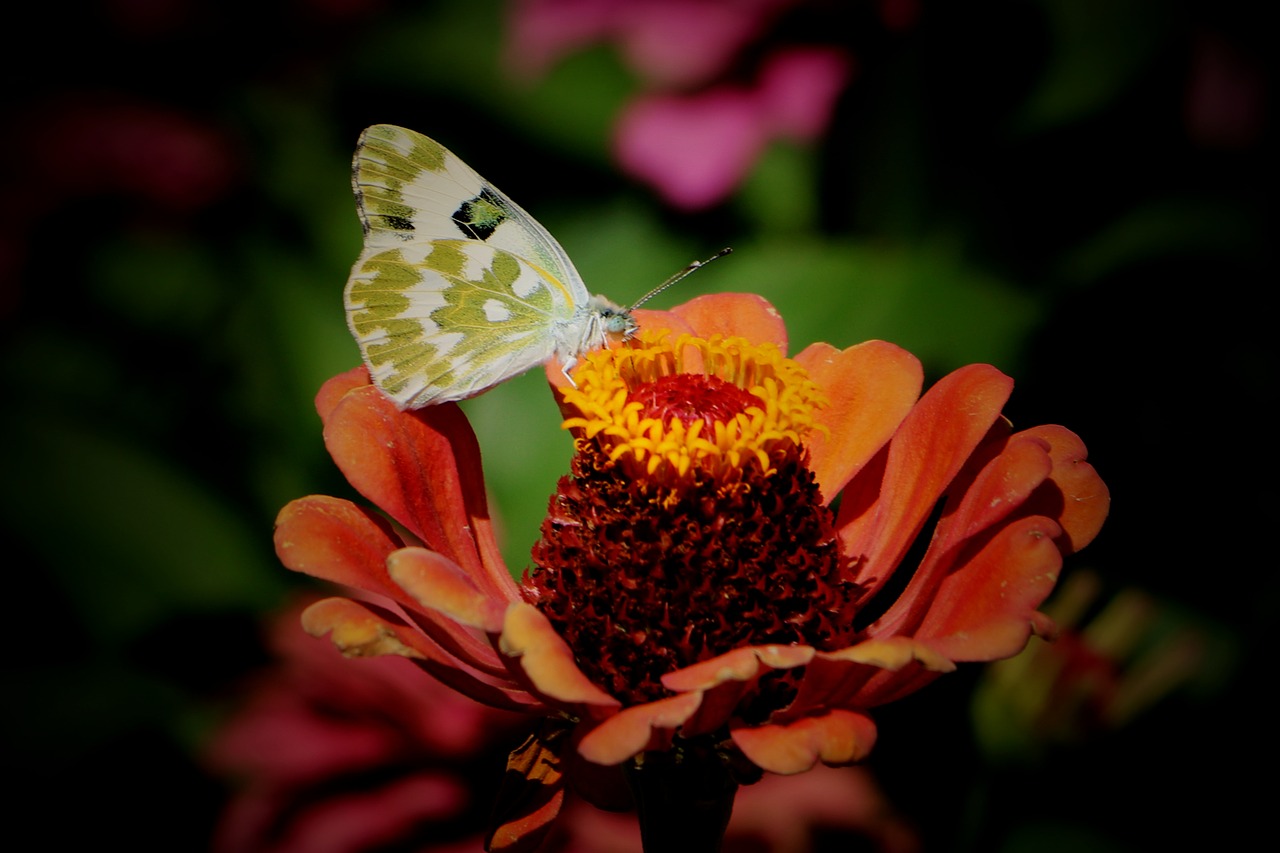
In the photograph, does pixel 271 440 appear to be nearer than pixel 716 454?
No

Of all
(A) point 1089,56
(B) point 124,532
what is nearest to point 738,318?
(A) point 1089,56

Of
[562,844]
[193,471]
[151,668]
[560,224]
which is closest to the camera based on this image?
[562,844]

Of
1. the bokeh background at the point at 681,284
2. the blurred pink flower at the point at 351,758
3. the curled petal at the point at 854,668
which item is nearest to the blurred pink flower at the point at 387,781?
the blurred pink flower at the point at 351,758

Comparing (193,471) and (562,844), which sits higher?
(193,471)

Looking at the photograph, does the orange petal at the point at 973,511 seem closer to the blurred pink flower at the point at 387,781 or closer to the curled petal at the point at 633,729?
the curled petal at the point at 633,729

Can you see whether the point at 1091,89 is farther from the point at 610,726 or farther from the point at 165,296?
the point at 165,296

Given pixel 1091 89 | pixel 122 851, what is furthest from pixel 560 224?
pixel 122 851
